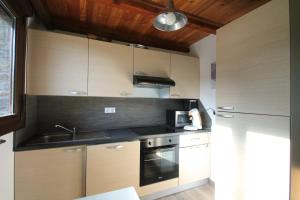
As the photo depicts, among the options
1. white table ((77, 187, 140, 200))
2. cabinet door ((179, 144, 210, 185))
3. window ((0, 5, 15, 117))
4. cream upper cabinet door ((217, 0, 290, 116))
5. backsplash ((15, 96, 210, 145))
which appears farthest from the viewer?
cabinet door ((179, 144, 210, 185))

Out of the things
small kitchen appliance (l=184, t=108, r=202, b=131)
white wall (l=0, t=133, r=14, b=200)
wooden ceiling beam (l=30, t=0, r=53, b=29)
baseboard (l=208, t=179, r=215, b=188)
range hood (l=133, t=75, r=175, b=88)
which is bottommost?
baseboard (l=208, t=179, r=215, b=188)

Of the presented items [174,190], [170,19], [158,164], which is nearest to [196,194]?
[174,190]

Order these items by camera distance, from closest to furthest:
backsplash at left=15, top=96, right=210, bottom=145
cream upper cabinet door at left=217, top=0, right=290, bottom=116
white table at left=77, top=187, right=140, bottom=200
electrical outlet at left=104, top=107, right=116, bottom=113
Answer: white table at left=77, top=187, right=140, bottom=200
cream upper cabinet door at left=217, top=0, right=290, bottom=116
backsplash at left=15, top=96, right=210, bottom=145
electrical outlet at left=104, top=107, right=116, bottom=113

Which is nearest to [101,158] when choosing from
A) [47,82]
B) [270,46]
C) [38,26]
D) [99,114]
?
[99,114]

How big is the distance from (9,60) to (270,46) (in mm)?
2110

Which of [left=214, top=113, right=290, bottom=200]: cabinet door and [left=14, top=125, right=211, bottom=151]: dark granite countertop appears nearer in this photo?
[left=214, top=113, right=290, bottom=200]: cabinet door

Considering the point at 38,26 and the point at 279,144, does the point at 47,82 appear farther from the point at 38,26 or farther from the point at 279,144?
the point at 279,144

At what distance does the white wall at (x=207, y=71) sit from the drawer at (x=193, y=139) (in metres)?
0.14

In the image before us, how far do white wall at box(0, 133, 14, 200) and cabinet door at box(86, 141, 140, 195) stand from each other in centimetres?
62

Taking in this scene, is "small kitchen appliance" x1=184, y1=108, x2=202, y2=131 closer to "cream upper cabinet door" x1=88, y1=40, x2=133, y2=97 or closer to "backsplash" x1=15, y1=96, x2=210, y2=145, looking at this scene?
"backsplash" x1=15, y1=96, x2=210, y2=145

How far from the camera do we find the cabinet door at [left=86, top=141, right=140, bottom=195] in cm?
168

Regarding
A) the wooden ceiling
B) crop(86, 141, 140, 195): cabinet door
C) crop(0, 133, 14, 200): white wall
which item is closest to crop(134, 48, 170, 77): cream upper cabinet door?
the wooden ceiling

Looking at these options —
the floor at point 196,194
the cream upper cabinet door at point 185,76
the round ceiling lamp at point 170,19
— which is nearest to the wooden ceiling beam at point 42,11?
the round ceiling lamp at point 170,19

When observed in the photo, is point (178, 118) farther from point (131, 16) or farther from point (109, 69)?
point (131, 16)
